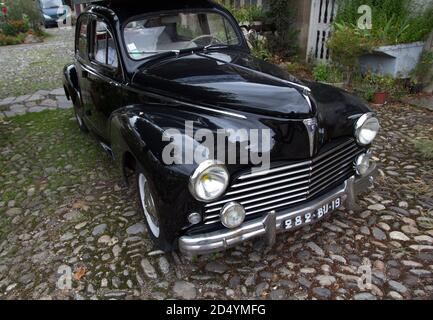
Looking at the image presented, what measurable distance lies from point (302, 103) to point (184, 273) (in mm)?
1421

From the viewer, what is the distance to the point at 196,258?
2762mm

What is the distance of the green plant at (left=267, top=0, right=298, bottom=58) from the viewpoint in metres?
7.13

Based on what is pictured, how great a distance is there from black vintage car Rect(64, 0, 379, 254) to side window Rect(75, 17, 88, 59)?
29.8 inches

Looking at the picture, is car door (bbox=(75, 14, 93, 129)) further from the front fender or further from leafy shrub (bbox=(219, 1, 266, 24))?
leafy shrub (bbox=(219, 1, 266, 24))

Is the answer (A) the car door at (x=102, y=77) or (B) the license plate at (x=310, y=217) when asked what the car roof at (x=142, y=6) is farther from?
(B) the license plate at (x=310, y=217)

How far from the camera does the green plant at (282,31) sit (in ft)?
23.4

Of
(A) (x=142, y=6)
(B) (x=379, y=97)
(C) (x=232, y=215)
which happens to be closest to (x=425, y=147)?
(B) (x=379, y=97)

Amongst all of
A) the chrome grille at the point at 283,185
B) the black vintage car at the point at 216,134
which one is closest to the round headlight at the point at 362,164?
the black vintage car at the point at 216,134

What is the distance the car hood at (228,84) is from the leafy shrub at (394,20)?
3.41 m

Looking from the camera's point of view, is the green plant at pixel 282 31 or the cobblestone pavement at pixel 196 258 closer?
the cobblestone pavement at pixel 196 258

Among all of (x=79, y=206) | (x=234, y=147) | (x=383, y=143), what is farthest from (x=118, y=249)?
(x=383, y=143)

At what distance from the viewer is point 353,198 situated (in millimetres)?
2781

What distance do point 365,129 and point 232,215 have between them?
1273 millimetres

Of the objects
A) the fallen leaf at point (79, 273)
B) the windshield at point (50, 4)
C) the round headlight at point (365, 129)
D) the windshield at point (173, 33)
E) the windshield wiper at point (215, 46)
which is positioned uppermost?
the windshield at point (50, 4)
